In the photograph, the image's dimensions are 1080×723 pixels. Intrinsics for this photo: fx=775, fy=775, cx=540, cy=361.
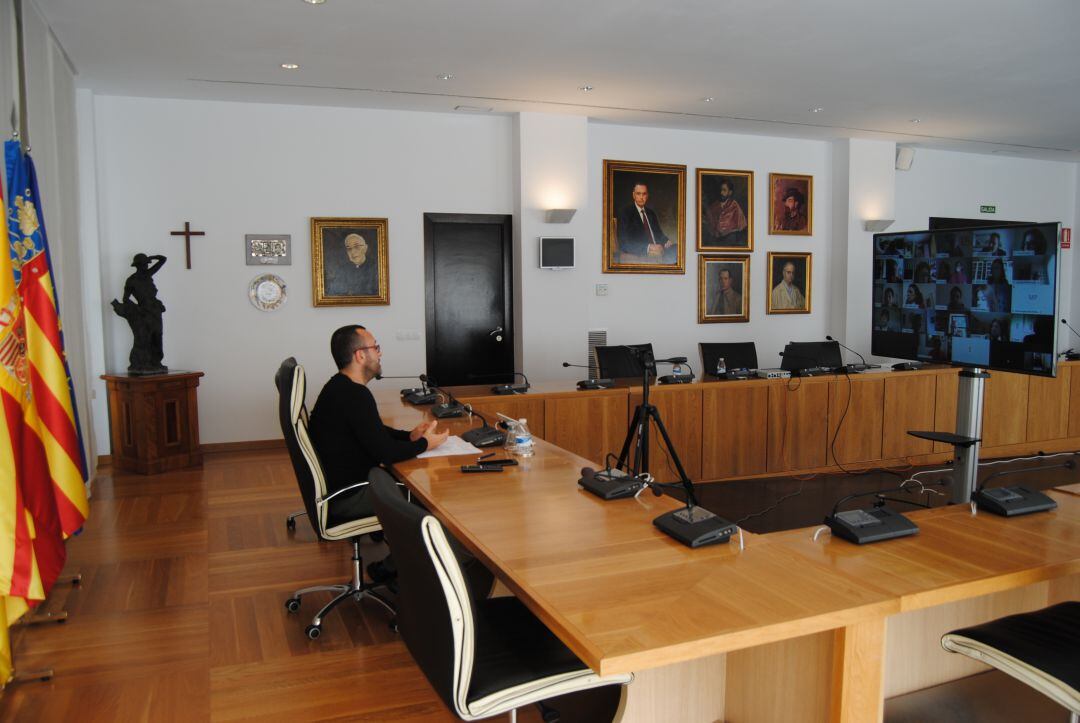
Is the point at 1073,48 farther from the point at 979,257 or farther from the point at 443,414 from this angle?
the point at 443,414

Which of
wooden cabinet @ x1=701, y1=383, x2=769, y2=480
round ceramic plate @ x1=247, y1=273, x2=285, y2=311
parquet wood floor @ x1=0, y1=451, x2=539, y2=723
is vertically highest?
round ceramic plate @ x1=247, y1=273, x2=285, y2=311

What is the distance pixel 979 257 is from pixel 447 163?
Answer: 16.3 ft

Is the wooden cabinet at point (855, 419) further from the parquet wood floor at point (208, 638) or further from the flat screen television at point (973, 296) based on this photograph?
the parquet wood floor at point (208, 638)

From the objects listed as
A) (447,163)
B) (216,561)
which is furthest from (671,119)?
(216,561)

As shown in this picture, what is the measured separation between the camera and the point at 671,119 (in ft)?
24.9

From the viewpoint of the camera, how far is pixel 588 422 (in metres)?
5.31

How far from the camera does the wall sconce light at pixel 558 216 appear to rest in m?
7.29

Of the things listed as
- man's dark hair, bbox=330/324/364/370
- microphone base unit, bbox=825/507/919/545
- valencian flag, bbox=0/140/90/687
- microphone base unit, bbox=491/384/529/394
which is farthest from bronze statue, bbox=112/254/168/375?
microphone base unit, bbox=825/507/919/545

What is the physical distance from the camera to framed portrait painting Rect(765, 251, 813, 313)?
8.60m

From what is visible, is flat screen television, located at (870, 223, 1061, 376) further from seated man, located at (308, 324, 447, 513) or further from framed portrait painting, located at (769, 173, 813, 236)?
framed portrait painting, located at (769, 173, 813, 236)

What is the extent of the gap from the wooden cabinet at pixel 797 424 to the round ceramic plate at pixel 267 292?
4.28 m

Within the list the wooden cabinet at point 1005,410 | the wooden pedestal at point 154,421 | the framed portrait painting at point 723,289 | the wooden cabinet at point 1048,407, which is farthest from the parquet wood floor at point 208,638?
the wooden cabinet at point 1048,407

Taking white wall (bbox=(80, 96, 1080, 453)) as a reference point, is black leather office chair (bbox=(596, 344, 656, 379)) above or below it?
below

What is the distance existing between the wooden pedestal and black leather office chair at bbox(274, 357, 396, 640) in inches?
128
